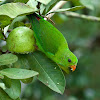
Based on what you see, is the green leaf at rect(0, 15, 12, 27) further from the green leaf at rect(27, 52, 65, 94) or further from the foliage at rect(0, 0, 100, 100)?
the green leaf at rect(27, 52, 65, 94)

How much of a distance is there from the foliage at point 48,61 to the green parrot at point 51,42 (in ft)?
0.14

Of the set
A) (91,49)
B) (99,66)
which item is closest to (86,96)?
(91,49)

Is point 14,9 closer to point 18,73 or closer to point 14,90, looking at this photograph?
point 18,73

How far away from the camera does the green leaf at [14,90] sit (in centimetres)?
96

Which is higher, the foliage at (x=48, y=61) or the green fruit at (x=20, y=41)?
the green fruit at (x=20, y=41)

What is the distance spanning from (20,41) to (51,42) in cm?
18

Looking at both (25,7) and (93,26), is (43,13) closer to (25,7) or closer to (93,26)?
(25,7)

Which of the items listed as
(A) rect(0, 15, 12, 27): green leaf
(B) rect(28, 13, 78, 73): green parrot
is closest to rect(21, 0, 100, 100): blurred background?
(B) rect(28, 13, 78, 73): green parrot

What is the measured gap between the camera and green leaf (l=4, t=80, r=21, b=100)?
964 mm

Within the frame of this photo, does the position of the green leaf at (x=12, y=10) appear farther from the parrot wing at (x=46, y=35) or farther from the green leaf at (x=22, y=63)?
the green leaf at (x=22, y=63)

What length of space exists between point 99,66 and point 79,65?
4.99 feet

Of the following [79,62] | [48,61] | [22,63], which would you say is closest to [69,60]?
[48,61]

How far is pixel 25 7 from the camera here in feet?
3.07

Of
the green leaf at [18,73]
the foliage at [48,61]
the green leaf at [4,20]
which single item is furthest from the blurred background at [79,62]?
the green leaf at [18,73]
